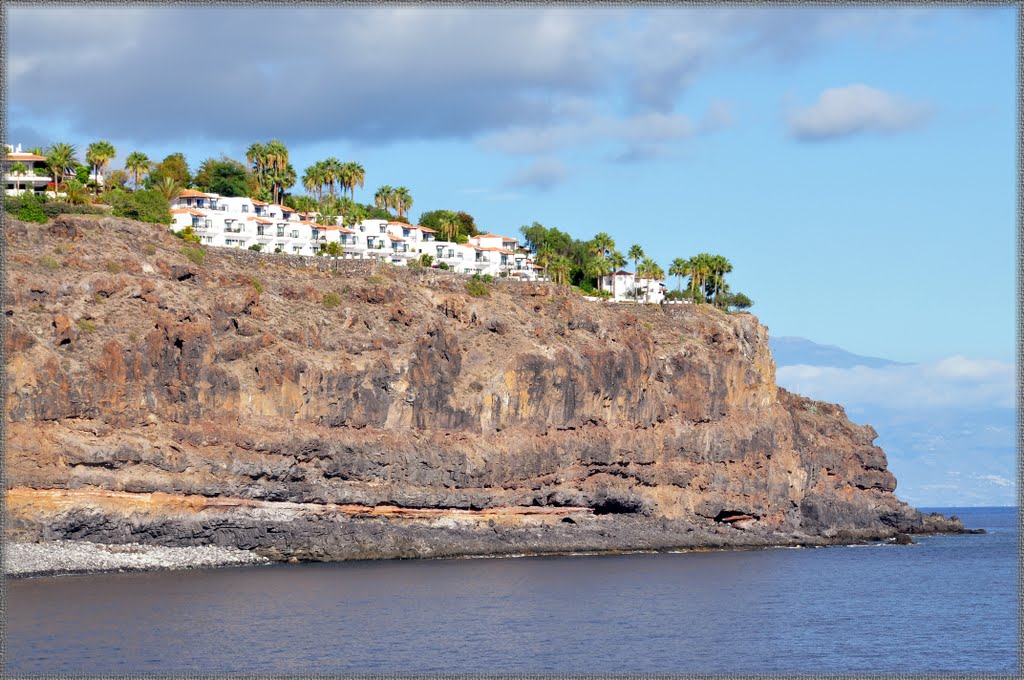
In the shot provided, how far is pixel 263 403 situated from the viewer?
82.3m

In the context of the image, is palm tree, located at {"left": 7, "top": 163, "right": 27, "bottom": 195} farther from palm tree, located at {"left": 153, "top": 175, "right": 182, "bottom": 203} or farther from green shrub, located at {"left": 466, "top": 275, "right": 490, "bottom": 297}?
green shrub, located at {"left": 466, "top": 275, "right": 490, "bottom": 297}

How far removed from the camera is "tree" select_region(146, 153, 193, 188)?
424 ft

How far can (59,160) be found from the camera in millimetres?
108625

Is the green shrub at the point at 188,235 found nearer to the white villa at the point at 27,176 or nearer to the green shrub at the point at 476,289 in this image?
the white villa at the point at 27,176

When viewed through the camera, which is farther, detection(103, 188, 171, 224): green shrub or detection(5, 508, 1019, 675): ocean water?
detection(103, 188, 171, 224): green shrub

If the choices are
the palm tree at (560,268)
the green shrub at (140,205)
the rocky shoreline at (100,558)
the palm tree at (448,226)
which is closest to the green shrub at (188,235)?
the green shrub at (140,205)

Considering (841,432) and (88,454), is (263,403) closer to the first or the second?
(88,454)

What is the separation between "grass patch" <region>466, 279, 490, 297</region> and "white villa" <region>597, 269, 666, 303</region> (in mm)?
28255

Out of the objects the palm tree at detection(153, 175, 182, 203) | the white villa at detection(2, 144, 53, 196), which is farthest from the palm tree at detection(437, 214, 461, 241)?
the white villa at detection(2, 144, 53, 196)

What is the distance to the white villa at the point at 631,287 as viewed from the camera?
134 m

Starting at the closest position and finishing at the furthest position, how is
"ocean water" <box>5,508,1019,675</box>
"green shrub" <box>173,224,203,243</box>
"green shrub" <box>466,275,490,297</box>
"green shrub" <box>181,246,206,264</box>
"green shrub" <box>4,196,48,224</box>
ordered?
1. "ocean water" <box>5,508,1019,675</box>
2. "green shrub" <box>181,246,206,264</box>
3. "green shrub" <box>4,196,48,224</box>
4. "green shrub" <box>173,224,203,243</box>
5. "green shrub" <box>466,275,490,297</box>

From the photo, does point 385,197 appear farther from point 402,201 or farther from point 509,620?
point 509,620

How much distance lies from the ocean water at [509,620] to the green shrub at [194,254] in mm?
25029

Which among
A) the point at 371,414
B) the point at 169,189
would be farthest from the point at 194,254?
the point at 169,189
